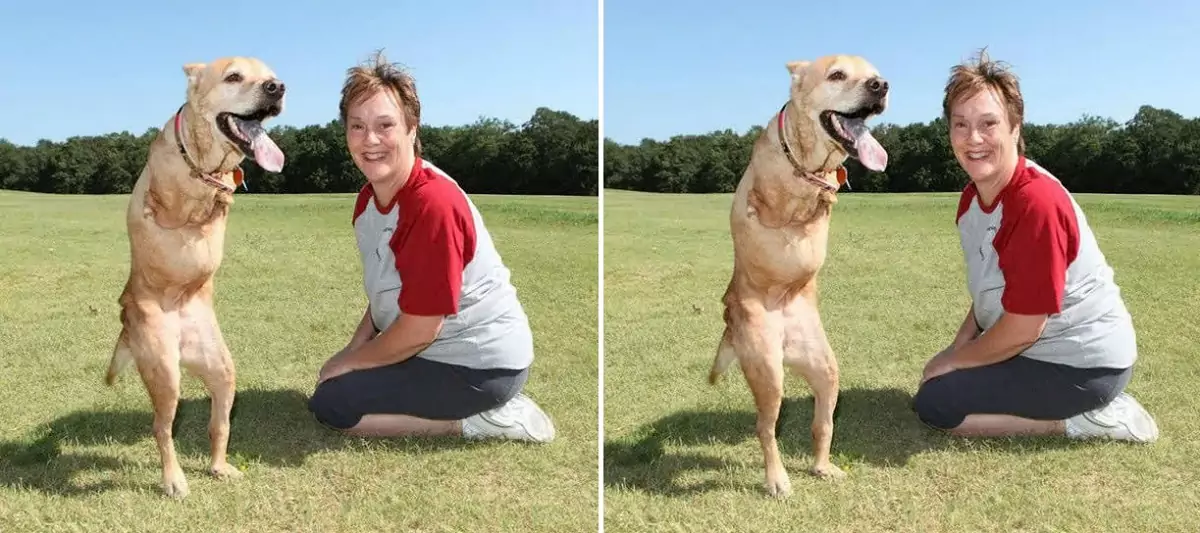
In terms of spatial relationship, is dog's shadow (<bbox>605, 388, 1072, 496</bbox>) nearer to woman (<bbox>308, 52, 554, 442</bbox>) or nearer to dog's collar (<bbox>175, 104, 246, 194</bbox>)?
woman (<bbox>308, 52, 554, 442</bbox>)

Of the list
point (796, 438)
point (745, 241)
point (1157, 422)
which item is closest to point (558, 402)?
point (796, 438)

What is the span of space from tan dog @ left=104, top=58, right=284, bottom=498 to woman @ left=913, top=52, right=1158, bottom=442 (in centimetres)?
251

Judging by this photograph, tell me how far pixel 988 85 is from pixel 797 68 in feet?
2.46

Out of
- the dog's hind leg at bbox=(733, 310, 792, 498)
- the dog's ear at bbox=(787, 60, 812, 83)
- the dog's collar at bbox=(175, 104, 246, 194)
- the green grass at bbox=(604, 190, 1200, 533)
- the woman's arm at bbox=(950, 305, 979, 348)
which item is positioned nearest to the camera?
the dog's ear at bbox=(787, 60, 812, 83)

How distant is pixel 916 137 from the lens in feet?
11.5

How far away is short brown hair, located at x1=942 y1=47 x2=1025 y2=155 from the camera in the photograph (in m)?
3.33

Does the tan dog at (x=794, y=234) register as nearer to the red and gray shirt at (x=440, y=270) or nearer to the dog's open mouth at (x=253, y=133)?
the red and gray shirt at (x=440, y=270)

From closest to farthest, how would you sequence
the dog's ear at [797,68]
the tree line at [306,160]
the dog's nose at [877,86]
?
the dog's nose at [877,86]
the dog's ear at [797,68]
the tree line at [306,160]

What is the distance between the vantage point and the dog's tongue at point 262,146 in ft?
10.6

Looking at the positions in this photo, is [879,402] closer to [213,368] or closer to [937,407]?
[937,407]

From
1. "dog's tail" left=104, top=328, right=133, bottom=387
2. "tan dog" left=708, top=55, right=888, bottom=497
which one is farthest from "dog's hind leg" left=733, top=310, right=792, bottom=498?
"dog's tail" left=104, top=328, right=133, bottom=387

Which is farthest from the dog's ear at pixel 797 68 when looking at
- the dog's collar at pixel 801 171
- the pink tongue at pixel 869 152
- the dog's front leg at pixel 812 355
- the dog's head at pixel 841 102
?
the dog's front leg at pixel 812 355

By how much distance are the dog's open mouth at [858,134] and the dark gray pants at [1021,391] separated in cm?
106

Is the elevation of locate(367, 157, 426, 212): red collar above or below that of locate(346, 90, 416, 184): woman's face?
below
